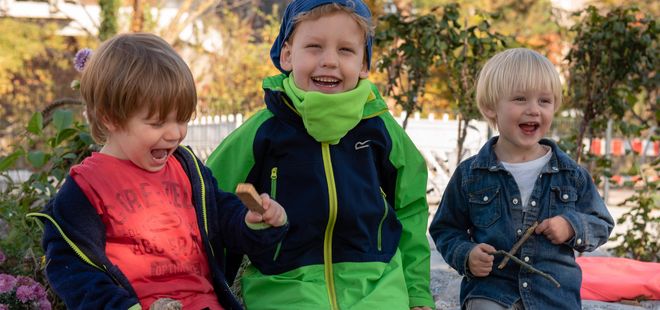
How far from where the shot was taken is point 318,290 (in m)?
2.57

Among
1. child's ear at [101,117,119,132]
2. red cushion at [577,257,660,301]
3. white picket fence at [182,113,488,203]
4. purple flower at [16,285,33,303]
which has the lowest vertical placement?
white picket fence at [182,113,488,203]

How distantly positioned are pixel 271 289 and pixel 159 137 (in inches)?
26.4

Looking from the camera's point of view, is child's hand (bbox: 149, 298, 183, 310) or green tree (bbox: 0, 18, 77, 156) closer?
child's hand (bbox: 149, 298, 183, 310)

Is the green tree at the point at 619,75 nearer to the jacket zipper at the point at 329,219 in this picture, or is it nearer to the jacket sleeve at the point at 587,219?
the jacket sleeve at the point at 587,219

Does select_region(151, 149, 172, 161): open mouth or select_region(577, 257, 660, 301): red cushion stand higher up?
select_region(151, 149, 172, 161): open mouth

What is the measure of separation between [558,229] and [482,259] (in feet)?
0.82

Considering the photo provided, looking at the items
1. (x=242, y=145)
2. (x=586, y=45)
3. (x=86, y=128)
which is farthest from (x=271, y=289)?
(x=586, y=45)

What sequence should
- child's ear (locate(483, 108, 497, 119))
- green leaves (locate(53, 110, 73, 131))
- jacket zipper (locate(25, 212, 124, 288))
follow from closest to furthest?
jacket zipper (locate(25, 212, 124, 288)) → child's ear (locate(483, 108, 497, 119)) → green leaves (locate(53, 110, 73, 131))

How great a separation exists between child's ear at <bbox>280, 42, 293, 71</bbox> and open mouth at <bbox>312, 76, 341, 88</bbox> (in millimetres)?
133

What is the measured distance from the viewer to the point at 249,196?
2.07 m

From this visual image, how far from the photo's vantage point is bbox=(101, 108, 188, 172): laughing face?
7.23ft

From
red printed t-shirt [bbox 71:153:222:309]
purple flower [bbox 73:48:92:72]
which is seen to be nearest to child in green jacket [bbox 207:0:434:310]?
red printed t-shirt [bbox 71:153:222:309]

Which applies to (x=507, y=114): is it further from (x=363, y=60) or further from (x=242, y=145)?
(x=242, y=145)

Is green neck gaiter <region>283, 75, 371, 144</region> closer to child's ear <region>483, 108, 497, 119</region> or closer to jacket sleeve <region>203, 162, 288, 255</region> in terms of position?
jacket sleeve <region>203, 162, 288, 255</region>
